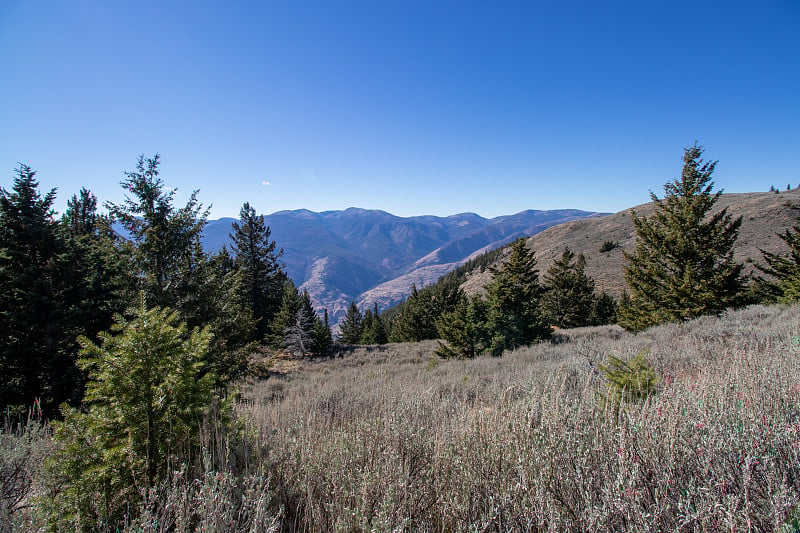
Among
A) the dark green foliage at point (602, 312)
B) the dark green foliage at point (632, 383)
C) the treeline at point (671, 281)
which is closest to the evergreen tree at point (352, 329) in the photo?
the treeline at point (671, 281)

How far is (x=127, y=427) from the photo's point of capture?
2.04 metres

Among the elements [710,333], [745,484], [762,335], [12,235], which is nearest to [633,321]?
[710,333]

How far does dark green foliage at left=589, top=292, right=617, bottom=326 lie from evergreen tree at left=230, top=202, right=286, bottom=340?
36479mm

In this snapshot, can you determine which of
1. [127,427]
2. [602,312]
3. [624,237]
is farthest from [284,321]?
[624,237]

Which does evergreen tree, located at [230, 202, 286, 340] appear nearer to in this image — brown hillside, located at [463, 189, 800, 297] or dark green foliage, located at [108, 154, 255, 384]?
dark green foliage, located at [108, 154, 255, 384]

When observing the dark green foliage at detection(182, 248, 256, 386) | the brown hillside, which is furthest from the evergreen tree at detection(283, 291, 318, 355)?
the brown hillside

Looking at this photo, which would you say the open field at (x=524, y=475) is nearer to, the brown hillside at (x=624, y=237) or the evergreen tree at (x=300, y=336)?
the evergreen tree at (x=300, y=336)

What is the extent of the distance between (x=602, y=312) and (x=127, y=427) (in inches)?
1760

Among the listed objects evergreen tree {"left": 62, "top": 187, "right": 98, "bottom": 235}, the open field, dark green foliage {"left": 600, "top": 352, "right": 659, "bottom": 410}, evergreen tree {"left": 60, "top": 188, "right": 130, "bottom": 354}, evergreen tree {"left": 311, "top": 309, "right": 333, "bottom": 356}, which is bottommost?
evergreen tree {"left": 311, "top": 309, "right": 333, "bottom": 356}

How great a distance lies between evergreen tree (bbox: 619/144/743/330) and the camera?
13.0m

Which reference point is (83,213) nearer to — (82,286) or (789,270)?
(82,286)

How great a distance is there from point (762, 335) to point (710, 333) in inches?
53.1

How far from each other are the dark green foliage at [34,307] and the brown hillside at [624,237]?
25246mm

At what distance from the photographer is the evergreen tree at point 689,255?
1305 cm
